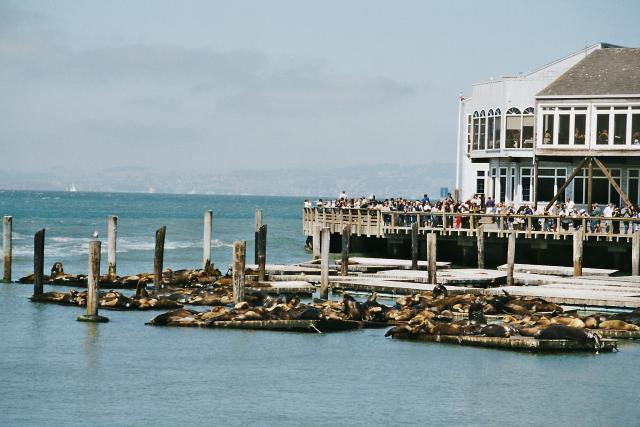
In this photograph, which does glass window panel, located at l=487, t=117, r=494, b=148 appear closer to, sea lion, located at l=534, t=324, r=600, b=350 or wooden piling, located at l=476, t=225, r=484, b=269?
wooden piling, located at l=476, t=225, r=484, b=269

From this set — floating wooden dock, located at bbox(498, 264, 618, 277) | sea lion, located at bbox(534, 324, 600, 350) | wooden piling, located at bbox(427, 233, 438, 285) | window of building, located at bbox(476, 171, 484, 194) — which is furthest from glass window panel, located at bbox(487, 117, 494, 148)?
sea lion, located at bbox(534, 324, 600, 350)

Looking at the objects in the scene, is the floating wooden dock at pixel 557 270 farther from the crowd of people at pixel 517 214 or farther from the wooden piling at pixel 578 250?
the crowd of people at pixel 517 214

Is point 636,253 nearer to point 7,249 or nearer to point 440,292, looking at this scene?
point 440,292

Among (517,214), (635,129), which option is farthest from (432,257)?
(635,129)

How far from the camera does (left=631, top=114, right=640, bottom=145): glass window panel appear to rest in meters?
52.9

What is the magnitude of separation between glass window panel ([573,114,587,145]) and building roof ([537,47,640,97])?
99 cm

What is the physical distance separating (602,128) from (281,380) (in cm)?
2982

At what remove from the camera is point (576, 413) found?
25.0 m

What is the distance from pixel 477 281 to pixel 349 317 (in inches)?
404

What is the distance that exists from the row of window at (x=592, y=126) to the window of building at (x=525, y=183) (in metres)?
4.19

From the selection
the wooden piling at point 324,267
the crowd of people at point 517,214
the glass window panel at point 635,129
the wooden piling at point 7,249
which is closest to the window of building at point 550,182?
the crowd of people at point 517,214

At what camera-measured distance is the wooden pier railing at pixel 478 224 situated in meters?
49.0

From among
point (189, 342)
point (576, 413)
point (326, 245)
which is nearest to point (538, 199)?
point (326, 245)

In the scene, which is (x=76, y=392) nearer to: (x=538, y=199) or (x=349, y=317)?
(x=349, y=317)
